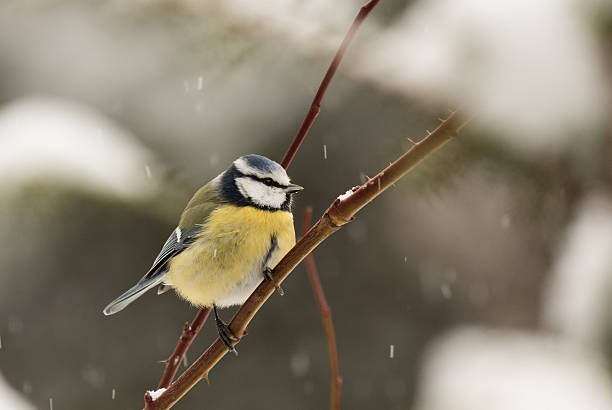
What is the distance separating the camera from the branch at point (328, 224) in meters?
0.46

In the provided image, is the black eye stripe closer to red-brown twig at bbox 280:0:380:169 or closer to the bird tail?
the bird tail

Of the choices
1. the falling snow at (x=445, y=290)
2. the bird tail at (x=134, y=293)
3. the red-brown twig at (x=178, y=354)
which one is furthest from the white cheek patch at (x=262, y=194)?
the falling snow at (x=445, y=290)

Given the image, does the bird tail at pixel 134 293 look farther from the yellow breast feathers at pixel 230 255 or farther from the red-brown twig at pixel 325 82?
the red-brown twig at pixel 325 82

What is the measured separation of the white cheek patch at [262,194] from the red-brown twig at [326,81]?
39 cm

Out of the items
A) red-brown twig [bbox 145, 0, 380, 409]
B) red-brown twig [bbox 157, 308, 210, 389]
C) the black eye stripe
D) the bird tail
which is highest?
red-brown twig [bbox 145, 0, 380, 409]

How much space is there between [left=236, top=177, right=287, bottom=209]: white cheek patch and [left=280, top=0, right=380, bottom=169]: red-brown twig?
39 cm

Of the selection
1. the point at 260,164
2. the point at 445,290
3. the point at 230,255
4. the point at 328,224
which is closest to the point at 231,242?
the point at 230,255

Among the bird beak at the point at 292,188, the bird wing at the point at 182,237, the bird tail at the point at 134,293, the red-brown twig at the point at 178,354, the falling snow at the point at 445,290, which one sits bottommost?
the falling snow at the point at 445,290

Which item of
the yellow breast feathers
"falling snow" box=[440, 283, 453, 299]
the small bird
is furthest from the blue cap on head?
"falling snow" box=[440, 283, 453, 299]

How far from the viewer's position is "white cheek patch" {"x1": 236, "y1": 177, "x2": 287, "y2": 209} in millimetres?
1022

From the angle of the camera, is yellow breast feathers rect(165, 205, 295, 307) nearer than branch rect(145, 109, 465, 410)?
No

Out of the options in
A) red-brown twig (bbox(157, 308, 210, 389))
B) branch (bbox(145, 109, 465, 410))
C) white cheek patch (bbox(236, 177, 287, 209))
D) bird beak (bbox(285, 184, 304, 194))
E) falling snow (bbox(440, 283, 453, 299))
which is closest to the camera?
branch (bbox(145, 109, 465, 410))

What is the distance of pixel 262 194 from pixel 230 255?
0.10m

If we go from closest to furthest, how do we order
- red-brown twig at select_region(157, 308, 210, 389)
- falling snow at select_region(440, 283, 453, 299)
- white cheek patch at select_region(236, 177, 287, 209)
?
red-brown twig at select_region(157, 308, 210, 389) → white cheek patch at select_region(236, 177, 287, 209) → falling snow at select_region(440, 283, 453, 299)
